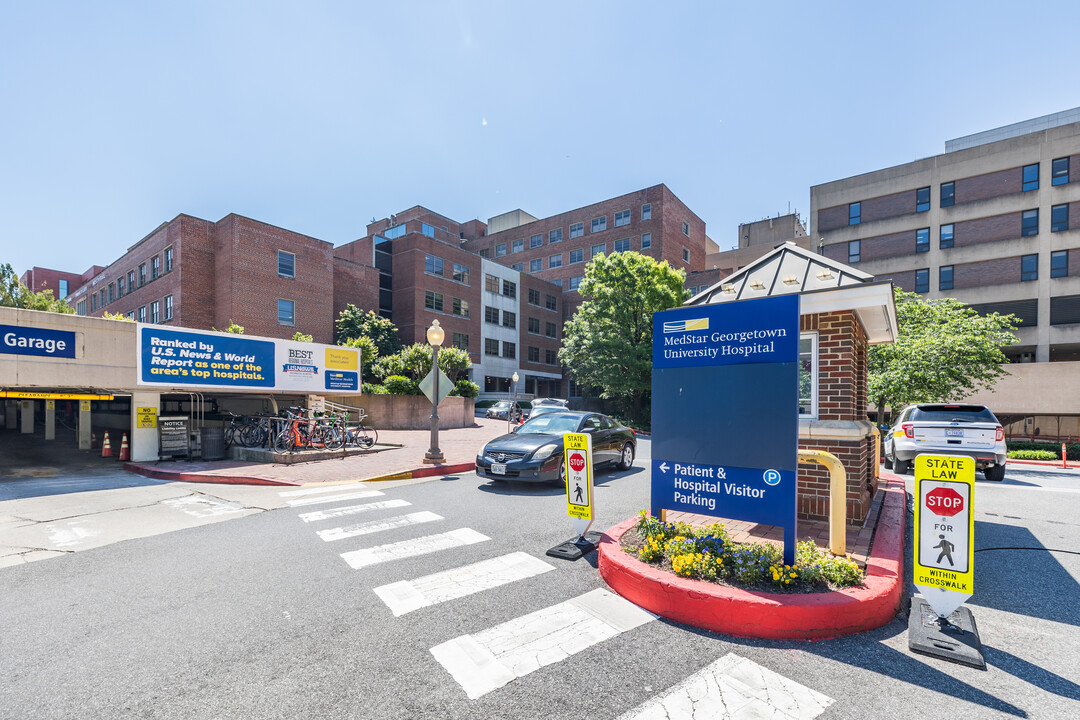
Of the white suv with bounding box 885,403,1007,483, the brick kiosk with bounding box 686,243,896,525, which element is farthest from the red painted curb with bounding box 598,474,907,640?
the white suv with bounding box 885,403,1007,483

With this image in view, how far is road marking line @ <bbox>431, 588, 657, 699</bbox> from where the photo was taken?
126 inches

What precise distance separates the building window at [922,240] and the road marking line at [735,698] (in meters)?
45.1

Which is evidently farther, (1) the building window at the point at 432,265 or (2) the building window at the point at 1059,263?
(1) the building window at the point at 432,265

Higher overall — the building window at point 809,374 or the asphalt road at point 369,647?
the building window at point 809,374

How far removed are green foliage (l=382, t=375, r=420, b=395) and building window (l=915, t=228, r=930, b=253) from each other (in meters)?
38.7

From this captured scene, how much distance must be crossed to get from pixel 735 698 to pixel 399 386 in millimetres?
24683

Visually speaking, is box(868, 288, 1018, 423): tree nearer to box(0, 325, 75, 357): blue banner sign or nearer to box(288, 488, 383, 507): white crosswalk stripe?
box(288, 488, 383, 507): white crosswalk stripe

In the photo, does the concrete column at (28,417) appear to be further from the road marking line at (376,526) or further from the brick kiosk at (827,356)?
the brick kiosk at (827,356)

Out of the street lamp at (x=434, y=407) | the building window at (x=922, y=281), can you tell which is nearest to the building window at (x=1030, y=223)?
the building window at (x=922, y=281)

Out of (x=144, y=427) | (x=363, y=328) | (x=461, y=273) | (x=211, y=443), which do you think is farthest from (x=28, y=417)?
(x=461, y=273)

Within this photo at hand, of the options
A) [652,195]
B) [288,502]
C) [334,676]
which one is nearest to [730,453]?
[334,676]

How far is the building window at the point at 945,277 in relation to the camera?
3612cm

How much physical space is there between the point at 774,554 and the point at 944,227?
44.4 m

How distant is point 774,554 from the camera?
4281 mm
